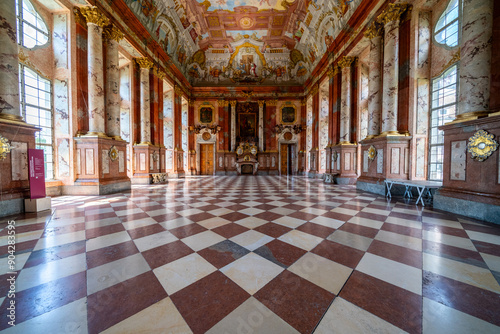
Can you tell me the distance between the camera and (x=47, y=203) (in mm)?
4133

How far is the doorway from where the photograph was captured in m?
16.9

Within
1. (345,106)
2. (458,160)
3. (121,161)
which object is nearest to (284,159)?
(345,106)

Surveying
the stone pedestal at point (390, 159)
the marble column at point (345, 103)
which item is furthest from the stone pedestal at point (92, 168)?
the marble column at point (345, 103)

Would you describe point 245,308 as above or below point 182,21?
below

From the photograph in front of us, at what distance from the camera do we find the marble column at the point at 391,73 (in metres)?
6.02

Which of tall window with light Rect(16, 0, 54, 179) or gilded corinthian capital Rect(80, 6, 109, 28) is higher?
gilded corinthian capital Rect(80, 6, 109, 28)

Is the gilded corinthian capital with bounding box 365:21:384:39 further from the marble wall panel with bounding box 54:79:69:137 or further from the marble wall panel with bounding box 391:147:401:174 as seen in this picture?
the marble wall panel with bounding box 54:79:69:137

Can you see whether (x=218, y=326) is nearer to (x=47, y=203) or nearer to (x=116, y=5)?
(x=47, y=203)

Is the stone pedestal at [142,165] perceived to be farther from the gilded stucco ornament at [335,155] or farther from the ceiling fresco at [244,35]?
the gilded stucco ornament at [335,155]

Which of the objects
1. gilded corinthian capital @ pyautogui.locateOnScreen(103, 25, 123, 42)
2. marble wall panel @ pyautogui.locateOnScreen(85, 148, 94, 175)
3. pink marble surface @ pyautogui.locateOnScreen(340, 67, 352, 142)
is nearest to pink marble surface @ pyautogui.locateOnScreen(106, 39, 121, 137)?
gilded corinthian capital @ pyautogui.locateOnScreen(103, 25, 123, 42)

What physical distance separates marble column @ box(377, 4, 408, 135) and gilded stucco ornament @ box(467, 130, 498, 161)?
2.44 meters

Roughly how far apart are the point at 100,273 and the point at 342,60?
37.5ft

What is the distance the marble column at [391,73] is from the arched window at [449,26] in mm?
1103

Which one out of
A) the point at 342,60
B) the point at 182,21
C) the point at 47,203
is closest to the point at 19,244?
the point at 47,203
